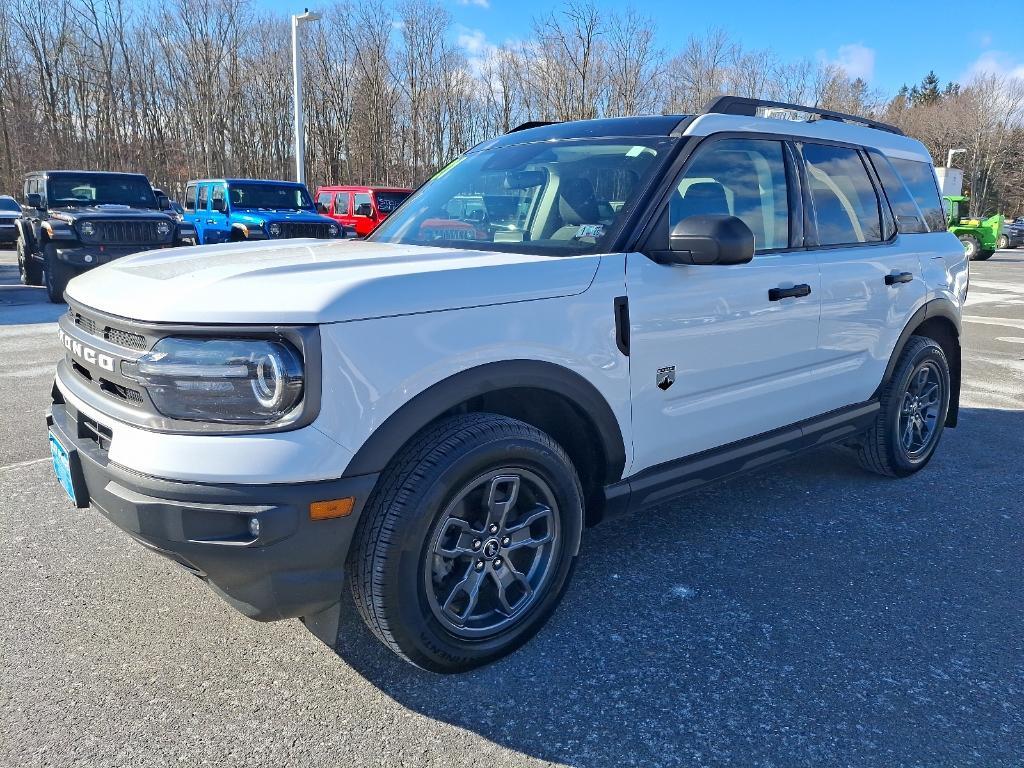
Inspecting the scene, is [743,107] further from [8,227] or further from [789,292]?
[8,227]

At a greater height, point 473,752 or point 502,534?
point 502,534

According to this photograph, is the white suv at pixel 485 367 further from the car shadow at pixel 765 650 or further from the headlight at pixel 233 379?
the car shadow at pixel 765 650

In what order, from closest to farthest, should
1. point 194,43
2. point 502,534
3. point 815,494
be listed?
point 502,534 → point 815,494 → point 194,43

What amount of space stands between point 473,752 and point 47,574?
6.63 ft

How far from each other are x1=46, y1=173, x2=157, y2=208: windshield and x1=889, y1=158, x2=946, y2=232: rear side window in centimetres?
1216

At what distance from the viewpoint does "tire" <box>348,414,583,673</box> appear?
7.30 ft

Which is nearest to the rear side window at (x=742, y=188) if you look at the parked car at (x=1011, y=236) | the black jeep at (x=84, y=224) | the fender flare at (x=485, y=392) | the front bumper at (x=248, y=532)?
the fender flare at (x=485, y=392)

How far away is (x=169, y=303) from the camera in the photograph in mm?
2111

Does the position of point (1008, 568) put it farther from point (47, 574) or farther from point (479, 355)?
point (47, 574)

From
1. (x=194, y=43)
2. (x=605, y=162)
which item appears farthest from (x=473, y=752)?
(x=194, y=43)

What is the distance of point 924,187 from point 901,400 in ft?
4.37

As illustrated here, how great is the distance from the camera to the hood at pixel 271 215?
14.5 metres

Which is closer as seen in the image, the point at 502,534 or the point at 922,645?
the point at 502,534

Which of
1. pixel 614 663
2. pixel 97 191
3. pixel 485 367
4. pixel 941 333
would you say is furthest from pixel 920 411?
pixel 97 191
